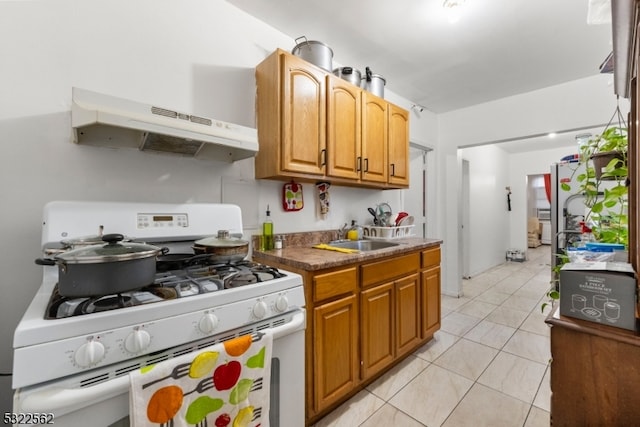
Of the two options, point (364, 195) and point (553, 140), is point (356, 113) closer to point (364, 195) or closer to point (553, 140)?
point (364, 195)

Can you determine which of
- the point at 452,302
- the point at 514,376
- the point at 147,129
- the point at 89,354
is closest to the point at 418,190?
the point at 452,302

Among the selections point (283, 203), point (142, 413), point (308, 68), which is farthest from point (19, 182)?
point (308, 68)

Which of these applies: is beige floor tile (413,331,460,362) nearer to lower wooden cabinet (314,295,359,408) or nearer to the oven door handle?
lower wooden cabinet (314,295,359,408)

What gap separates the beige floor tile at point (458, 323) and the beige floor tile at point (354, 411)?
1290mm

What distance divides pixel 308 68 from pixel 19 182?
5.27ft

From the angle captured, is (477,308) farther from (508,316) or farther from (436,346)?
(436,346)

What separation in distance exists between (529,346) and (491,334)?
29cm

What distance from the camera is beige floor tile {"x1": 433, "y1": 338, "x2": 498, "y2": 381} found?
1.99m

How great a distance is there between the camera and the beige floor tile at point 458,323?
8.64ft

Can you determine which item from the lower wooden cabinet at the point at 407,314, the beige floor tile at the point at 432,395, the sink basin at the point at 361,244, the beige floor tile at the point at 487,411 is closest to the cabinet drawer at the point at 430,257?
the lower wooden cabinet at the point at 407,314

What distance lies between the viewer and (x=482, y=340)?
7.97ft

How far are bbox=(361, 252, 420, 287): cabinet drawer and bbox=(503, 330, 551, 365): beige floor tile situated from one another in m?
1.13

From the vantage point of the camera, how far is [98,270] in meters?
0.79

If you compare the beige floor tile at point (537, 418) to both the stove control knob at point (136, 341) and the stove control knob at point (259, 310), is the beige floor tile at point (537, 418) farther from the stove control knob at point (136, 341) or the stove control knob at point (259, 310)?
the stove control knob at point (136, 341)
